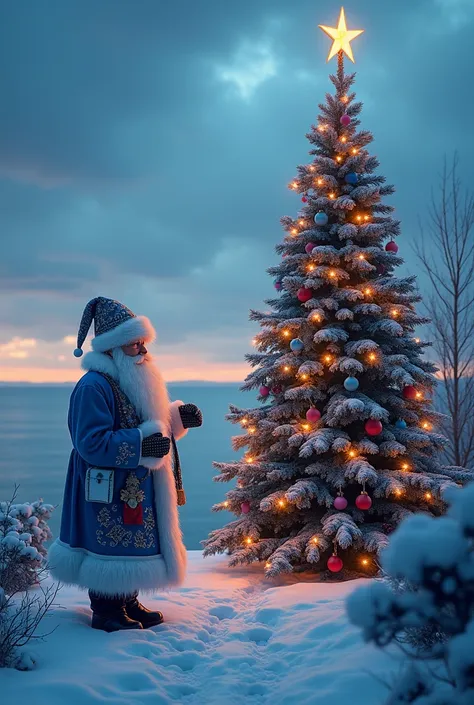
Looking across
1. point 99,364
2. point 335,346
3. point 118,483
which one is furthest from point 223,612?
point 335,346

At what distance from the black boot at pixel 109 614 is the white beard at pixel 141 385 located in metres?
1.32

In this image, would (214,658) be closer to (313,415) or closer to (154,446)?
(154,446)

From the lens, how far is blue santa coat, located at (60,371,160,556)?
402 centimetres

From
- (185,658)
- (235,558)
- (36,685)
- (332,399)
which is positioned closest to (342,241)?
(332,399)

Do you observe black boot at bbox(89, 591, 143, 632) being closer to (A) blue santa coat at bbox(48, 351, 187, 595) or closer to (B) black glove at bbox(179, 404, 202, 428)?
(A) blue santa coat at bbox(48, 351, 187, 595)

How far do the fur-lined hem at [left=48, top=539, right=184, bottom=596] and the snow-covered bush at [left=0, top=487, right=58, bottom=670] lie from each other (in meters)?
0.20

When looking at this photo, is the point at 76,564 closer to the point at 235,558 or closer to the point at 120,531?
the point at 120,531

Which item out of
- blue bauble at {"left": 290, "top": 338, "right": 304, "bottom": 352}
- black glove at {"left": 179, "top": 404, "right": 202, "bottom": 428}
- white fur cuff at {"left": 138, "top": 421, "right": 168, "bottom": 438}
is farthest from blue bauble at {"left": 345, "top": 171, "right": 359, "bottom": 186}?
white fur cuff at {"left": 138, "top": 421, "right": 168, "bottom": 438}

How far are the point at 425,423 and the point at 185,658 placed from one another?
391 cm

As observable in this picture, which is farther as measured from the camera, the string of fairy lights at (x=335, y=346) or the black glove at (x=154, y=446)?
the string of fairy lights at (x=335, y=346)

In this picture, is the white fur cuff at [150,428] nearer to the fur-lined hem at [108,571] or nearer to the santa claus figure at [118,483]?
the santa claus figure at [118,483]

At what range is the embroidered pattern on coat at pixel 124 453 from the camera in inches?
158

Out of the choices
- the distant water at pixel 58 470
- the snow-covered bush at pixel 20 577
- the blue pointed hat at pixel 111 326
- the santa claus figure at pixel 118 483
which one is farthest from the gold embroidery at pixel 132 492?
the distant water at pixel 58 470

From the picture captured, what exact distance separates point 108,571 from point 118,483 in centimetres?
60
